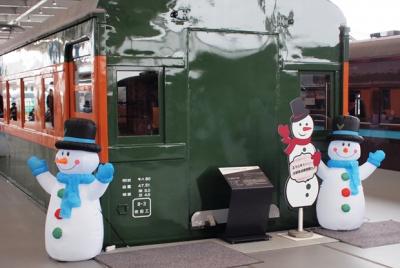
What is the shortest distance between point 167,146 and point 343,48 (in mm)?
2649

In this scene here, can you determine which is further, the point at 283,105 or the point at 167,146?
the point at 283,105

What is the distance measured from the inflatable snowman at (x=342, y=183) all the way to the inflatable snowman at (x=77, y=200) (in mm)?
2710

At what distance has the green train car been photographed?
5941 millimetres

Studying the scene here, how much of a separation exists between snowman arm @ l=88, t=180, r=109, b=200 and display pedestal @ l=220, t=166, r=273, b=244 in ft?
4.56

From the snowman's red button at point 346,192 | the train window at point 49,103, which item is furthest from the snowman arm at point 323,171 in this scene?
the train window at point 49,103

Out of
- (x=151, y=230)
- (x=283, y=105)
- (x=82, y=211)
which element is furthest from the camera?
(x=283, y=105)

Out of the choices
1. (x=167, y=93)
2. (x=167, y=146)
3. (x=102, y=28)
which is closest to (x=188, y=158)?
(x=167, y=146)

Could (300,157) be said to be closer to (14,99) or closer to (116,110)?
(116,110)

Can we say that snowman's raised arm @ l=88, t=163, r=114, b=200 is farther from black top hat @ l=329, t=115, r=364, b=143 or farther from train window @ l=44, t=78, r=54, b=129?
black top hat @ l=329, t=115, r=364, b=143

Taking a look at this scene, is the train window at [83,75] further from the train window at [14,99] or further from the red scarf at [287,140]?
the train window at [14,99]

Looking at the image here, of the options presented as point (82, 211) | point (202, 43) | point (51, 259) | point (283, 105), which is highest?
point (202, 43)

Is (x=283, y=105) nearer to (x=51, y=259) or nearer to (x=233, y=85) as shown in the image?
(x=233, y=85)

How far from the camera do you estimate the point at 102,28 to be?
5816 mm

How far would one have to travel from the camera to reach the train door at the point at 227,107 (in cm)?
635
